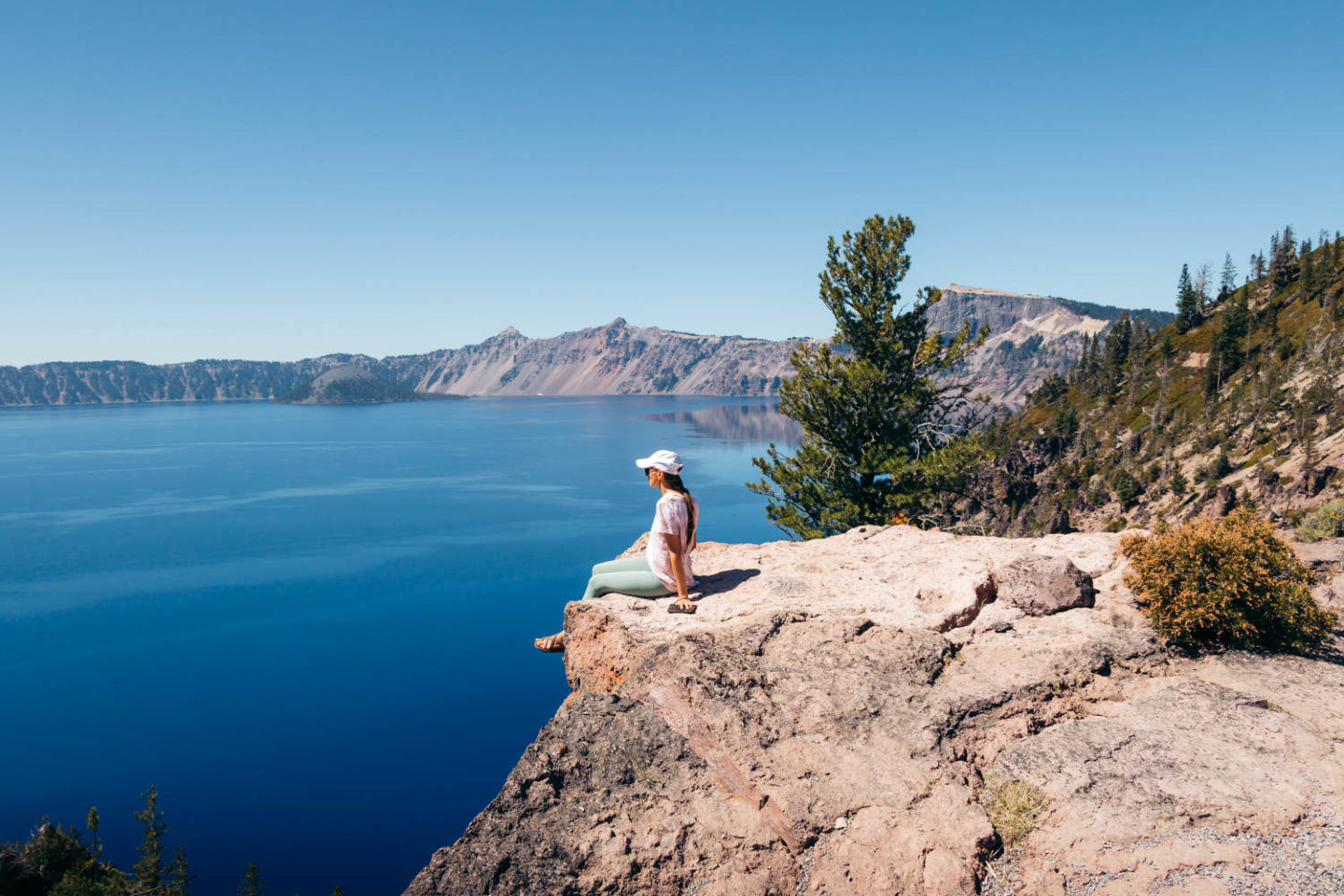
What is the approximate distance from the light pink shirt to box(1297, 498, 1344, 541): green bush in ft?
43.8

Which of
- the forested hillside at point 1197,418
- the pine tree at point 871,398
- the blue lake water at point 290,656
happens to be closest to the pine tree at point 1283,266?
the forested hillside at point 1197,418

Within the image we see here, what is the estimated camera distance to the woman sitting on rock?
32.3 feet

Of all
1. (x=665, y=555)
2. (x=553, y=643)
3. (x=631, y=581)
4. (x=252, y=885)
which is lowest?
(x=252, y=885)

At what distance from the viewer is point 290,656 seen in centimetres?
4541

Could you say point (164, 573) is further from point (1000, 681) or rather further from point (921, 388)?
point (1000, 681)

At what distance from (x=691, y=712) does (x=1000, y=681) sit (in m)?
3.56

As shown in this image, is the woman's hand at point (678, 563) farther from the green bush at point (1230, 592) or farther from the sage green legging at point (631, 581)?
the green bush at point (1230, 592)

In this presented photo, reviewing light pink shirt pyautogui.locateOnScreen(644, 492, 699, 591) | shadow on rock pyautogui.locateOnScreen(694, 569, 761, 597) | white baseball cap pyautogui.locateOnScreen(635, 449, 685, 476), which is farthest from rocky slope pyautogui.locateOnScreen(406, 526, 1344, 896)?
white baseball cap pyautogui.locateOnScreen(635, 449, 685, 476)

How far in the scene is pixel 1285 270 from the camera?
143500 mm

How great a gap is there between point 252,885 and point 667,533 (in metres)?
22.7

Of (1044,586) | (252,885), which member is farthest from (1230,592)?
(252,885)

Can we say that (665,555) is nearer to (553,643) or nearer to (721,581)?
(721,581)

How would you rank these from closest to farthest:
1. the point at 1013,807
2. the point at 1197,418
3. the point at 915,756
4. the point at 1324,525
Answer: the point at 1013,807
the point at 915,756
the point at 1324,525
the point at 1197,418

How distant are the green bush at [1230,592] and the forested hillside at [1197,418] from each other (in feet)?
202
